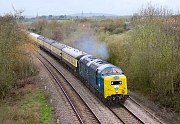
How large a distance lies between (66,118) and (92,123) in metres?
2.14

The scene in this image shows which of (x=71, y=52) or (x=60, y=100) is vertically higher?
(x=71, y=52)

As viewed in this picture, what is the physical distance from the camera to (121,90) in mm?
23812

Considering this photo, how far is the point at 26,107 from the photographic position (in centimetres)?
2416

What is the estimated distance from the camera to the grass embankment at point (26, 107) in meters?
20.1

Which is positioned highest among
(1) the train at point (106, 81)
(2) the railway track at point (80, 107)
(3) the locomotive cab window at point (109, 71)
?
(3) the locomotive cab window at point (109, 71)

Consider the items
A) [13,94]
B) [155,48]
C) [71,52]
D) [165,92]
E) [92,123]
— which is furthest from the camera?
[71,52]

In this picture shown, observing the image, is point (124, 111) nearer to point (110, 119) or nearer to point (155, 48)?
point (110, 119)

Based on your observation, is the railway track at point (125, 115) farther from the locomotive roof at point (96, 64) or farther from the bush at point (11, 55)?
the bush at point (11, 55)

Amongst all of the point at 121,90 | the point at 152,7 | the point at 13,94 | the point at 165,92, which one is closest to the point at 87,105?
the point at 121,90

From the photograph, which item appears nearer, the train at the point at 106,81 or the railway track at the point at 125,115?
the railway track at the point at 125,115

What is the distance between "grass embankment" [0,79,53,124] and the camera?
2011cm

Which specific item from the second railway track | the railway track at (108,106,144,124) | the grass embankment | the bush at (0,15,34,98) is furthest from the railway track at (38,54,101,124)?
the bush at (0,15,34,98)

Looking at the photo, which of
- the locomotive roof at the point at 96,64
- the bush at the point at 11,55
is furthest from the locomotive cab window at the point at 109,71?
the bush at the point at 11,55

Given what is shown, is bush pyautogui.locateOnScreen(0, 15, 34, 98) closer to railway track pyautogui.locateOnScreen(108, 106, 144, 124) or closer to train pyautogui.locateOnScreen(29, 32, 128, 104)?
train pyautogui.locateOnScreen(29, 32, 128, 104)
